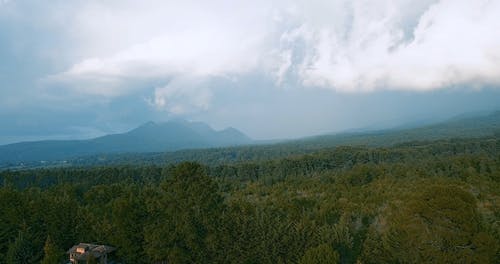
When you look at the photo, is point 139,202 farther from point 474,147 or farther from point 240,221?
point 474,147

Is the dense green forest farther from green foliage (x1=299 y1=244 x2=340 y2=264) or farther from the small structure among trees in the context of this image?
the small structure among trees

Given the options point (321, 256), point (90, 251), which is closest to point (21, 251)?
point (90, 251)

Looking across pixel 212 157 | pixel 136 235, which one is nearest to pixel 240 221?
pixel 136 235

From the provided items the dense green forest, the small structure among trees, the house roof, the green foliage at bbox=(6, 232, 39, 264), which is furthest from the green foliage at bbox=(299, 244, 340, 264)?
the green foliage at bbox=(6, 232, 39, 264)

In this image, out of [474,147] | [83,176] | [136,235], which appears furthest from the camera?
[474,147]

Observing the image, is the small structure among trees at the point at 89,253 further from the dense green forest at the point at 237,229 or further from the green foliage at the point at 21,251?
the green foliage at the point at 21,251

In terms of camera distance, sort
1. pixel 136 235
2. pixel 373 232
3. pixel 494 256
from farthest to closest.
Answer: pixel 373 232
pixel 136 235
pixel 494 256

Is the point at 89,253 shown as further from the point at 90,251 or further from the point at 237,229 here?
the point at 237,229

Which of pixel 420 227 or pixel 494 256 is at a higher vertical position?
pixel 420 227
